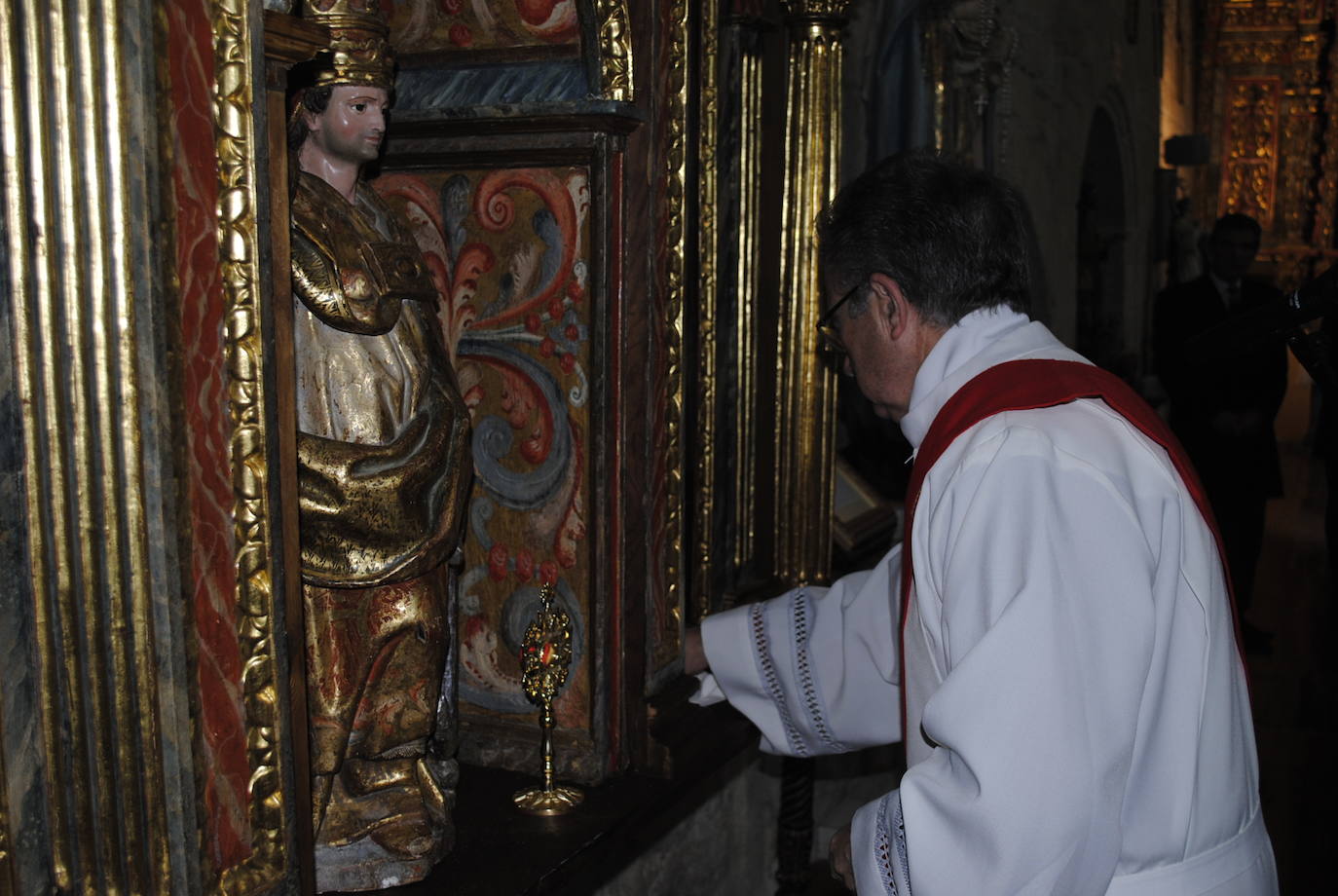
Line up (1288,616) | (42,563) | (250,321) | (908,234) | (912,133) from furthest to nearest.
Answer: (1288,616), (912,133), (908,234), (250,321), (42,563)

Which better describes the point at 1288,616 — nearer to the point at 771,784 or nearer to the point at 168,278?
the point at 771,784

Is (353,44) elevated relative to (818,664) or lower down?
elevated

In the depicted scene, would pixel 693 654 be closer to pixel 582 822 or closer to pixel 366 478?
pixel 582 822

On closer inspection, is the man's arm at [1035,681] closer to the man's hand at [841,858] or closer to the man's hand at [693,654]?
the man's hand at [841,858]

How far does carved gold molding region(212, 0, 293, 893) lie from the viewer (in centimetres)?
156

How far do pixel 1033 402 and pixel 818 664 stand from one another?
35.2 inches

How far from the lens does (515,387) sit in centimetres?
265

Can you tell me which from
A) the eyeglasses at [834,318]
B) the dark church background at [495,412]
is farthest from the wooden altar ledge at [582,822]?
the eyeglasses at [834,318]

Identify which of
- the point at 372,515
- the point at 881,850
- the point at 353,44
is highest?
the point at 353,44

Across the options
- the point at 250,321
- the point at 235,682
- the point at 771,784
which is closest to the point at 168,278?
the point at 250,321

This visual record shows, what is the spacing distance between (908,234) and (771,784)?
1.91 meters

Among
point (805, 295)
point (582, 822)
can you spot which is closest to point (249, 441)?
point (582, 822)

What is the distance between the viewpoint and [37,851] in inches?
58.7

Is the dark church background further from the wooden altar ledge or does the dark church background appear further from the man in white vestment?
the man in white vestment
